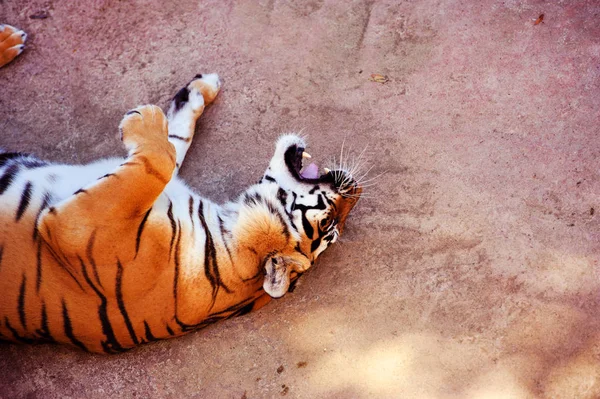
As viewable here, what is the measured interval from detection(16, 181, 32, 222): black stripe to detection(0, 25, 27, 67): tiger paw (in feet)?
3.14

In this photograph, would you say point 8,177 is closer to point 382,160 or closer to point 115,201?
point 115,201

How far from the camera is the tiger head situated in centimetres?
267

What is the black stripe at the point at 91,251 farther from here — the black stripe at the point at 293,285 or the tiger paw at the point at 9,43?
the tiger paw at the point at 9,43

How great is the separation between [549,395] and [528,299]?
426 mm

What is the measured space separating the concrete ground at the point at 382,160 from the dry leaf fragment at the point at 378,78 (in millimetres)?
32

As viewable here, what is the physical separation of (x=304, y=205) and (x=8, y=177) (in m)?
1.33

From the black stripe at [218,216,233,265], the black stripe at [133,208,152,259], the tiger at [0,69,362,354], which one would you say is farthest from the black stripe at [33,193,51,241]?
the black stripe at [218,216,233,265]

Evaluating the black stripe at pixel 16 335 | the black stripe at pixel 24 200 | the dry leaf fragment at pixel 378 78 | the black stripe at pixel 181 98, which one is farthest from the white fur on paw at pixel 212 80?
the black stripe at pixel 16 335

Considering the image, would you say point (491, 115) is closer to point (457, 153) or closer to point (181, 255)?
point (457, 153)

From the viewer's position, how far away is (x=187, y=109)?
9.96 feet

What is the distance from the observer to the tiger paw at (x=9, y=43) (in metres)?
3.13

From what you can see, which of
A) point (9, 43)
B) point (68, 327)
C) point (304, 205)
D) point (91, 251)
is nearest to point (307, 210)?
point (304, 205)

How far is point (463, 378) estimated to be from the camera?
265 centimetres

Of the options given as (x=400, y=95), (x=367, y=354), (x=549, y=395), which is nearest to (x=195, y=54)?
(x=400, y=95)
